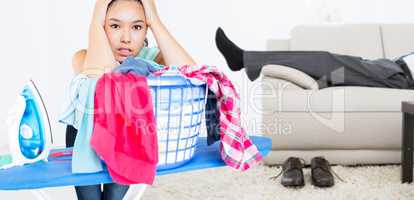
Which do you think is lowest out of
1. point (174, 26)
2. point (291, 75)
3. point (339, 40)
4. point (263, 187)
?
point (263, 187)

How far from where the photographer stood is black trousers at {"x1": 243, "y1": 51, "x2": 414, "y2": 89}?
2045mm

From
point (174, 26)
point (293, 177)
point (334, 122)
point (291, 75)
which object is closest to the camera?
point (293, 177)

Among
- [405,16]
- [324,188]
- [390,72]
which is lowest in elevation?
[324,188]

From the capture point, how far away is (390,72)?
82.4 inches

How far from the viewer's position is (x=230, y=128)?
0.70m

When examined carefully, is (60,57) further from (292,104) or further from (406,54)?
(406,54)

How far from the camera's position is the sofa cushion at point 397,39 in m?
2.47

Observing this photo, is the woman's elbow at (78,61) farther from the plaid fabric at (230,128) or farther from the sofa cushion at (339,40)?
the sofa cushion at (339,40)

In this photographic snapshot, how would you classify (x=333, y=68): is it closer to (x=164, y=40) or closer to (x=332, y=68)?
(x=332, y=68)

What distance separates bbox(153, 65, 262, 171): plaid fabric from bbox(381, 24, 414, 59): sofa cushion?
6.65ft

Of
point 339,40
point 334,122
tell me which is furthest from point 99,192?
point 339,40

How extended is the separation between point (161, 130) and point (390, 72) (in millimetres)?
1743

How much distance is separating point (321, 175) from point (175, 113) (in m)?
1.02

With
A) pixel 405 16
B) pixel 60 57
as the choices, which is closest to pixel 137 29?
pixel 60 57
